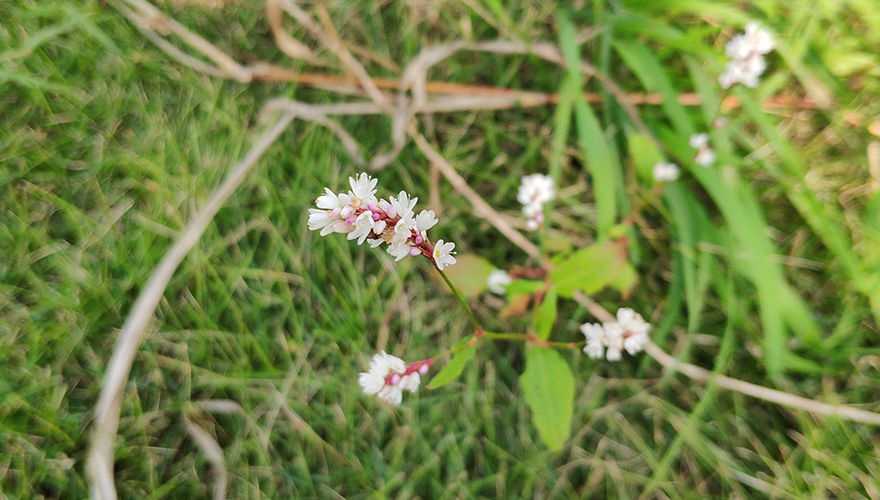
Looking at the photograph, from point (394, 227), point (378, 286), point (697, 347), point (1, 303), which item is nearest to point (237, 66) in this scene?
point (378, 286)

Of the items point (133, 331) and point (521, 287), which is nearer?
point (521, 287)

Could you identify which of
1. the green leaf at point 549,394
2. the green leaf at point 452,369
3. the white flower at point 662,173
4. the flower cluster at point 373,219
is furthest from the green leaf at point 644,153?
the flower cluster at point 373,219

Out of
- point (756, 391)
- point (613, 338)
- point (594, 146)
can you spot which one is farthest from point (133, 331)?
point (756, 391)

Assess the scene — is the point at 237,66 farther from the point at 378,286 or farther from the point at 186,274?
the point at 378,286

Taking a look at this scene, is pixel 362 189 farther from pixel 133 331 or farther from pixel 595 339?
pixel 133 331

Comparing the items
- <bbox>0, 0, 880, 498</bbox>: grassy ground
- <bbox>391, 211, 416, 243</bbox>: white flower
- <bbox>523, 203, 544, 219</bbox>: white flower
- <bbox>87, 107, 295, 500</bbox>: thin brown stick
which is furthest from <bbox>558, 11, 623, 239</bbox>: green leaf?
<bbox>87, 107, 295, 500</bbox>: thin brown stick

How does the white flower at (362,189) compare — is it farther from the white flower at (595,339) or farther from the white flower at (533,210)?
the white flower at (533,210)
